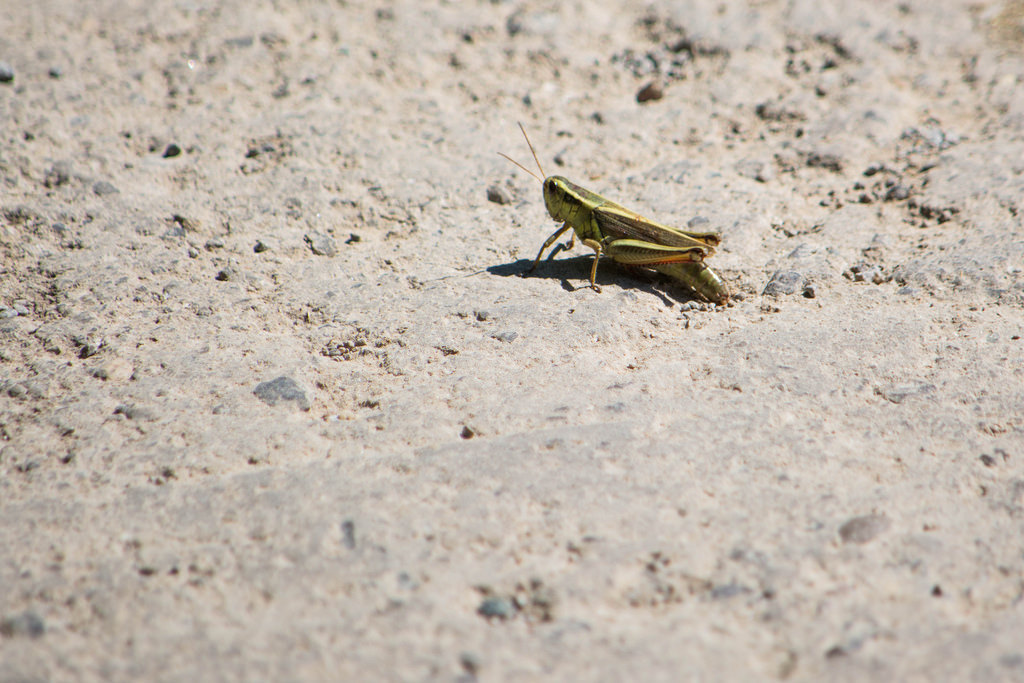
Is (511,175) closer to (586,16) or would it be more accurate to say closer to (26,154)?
(586,16)

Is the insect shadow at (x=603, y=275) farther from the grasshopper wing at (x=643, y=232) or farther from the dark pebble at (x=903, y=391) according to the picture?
the dark pebble at (x=903, y=391)

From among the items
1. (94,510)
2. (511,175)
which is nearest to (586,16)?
(511,175)

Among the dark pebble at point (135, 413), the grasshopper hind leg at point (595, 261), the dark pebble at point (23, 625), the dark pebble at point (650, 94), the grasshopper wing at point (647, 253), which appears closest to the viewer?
the dark pebble at point (23, 625)

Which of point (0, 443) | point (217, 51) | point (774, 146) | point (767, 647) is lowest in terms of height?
point (0, 443)

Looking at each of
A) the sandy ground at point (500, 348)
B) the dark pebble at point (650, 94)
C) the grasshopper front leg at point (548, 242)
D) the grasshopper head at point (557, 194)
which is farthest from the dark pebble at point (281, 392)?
the dark pebble at point (650, 94)

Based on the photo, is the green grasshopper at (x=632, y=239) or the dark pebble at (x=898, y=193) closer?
the green grasshopper at (x=632, y=239)

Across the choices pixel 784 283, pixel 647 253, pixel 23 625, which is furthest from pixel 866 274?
pixel 23 625

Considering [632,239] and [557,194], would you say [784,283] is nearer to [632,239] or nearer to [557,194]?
[632,239]
